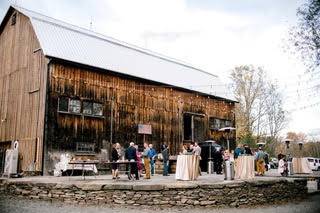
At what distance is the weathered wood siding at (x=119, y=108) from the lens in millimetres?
20125

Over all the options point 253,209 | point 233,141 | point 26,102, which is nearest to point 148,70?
point 26,102

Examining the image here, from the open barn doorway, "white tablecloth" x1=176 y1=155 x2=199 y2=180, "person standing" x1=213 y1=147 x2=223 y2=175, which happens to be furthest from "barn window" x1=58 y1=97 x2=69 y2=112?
the open barn doorway

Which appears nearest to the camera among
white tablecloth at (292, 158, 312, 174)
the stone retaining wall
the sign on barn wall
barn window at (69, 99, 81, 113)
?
the stone retaining wall

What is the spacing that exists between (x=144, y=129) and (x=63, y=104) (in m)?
6.42

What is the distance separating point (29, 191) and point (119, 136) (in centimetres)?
885

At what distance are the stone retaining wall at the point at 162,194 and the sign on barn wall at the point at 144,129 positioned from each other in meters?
10.7

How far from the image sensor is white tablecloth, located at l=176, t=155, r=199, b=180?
13781 millimetres

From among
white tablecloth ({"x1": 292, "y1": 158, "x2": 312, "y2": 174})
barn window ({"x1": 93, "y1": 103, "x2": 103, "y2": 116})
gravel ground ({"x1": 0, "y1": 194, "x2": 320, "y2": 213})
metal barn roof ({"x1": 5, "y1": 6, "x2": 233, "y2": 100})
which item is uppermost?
metal barn roof ({"x1": 5, "y1": 6, "x2": 233, "y2": 100})

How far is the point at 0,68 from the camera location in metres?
25.7

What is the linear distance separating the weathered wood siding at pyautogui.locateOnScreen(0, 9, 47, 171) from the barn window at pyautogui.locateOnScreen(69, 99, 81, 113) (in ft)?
5.27

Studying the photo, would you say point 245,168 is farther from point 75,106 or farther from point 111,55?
point 111,55

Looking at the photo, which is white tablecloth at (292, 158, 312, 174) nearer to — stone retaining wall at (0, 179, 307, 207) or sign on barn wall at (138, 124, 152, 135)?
stone retaining wall at (0, 179, 307, 207)

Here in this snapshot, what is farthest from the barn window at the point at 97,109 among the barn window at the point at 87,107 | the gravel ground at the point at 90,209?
the gravel ground at the point at 90,209

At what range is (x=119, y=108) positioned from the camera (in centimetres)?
2323
